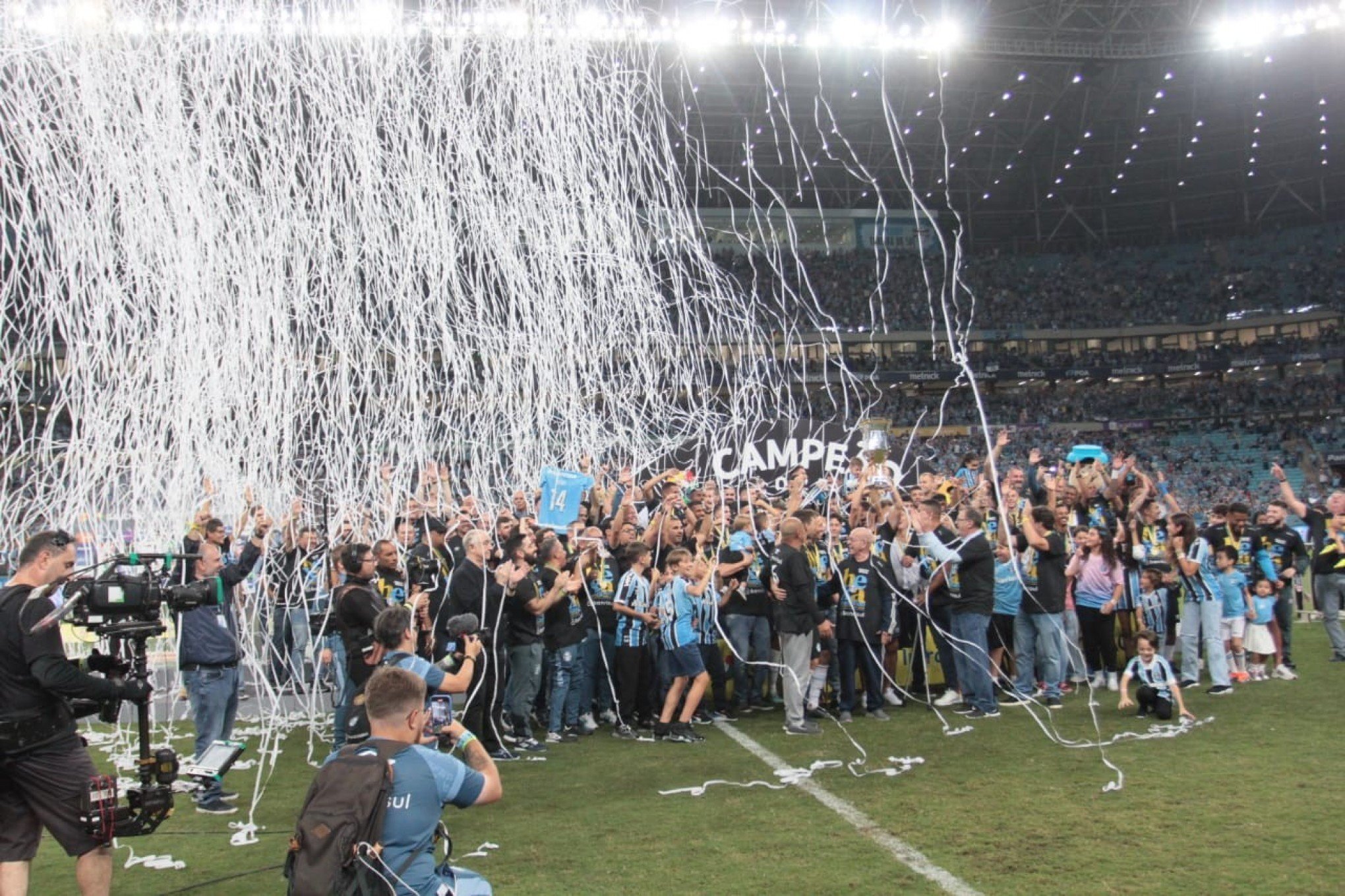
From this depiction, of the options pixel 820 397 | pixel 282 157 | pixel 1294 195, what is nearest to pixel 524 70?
pixel 282 157

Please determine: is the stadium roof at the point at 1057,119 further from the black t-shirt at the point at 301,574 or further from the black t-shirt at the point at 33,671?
the black t-shirt at the point at 33,671

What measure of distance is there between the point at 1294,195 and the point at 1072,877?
1851 inches

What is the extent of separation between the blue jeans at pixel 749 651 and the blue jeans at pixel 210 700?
3947 mm

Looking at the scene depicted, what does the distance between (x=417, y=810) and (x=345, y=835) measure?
0.81 feet

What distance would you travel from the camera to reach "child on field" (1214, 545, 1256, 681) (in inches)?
383

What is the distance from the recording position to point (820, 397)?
111 ft

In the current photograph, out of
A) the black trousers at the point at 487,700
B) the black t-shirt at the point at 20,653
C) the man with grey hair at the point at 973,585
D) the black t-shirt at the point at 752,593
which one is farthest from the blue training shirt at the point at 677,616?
the black t-shirt at the point at 20,653

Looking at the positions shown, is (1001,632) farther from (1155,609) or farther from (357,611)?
(357,611)

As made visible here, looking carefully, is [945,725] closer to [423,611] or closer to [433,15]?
[423,611]

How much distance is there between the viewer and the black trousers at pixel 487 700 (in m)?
7.63

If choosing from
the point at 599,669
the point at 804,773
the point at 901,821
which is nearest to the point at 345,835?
the point at 901,821

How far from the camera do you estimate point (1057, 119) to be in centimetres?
3378

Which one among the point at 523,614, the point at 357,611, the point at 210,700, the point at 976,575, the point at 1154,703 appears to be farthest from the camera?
the point at 976,575

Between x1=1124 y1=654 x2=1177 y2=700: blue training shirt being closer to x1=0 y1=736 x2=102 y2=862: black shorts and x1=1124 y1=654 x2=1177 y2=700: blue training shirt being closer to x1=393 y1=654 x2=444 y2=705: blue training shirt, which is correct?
x1=393 y1=654 x2=444 y2=705: blue training shirt
